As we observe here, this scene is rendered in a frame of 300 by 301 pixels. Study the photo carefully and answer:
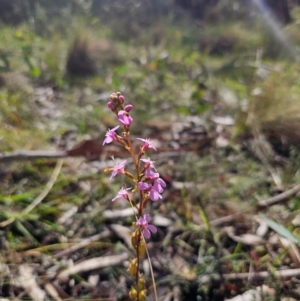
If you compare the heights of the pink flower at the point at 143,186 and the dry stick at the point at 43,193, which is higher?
the dry stick at the point at 43,193

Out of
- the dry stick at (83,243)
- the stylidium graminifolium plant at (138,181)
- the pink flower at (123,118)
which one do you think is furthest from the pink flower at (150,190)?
the dry stick at (83,243)

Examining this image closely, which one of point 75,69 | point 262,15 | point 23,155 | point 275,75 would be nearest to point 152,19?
point 262,15

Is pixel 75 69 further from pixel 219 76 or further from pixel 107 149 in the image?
pixel 107 149

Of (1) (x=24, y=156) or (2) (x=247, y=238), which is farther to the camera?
(1) (x=24, y=156)

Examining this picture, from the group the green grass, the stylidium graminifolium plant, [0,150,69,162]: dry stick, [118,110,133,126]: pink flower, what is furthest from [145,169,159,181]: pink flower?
[0,150,69,162]: dry stick

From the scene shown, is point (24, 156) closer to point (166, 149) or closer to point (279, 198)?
point (166, 149)

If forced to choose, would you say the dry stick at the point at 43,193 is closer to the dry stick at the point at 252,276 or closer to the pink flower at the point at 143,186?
the dry stick at the point at 252,276

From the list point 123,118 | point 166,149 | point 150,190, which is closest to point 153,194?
point 150,190

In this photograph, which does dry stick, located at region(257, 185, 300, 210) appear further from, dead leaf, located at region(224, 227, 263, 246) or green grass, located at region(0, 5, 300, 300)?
dead leaf, located at region(224, 227, 263, 246)
